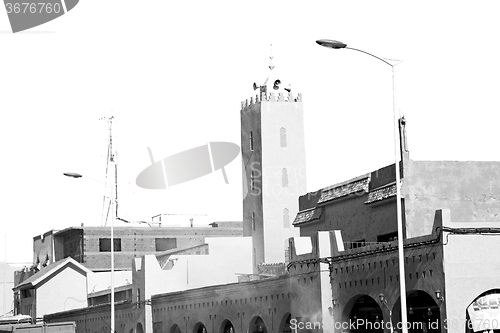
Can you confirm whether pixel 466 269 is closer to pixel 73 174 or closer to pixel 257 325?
pixel 257 325

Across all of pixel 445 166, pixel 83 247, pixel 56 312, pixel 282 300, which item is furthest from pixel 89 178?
pixel 83 247

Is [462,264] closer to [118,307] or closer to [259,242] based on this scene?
[118,307]

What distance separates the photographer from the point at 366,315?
3547 cm

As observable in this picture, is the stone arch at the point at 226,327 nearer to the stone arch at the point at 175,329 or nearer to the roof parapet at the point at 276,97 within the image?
the stone arch at the point at 175,329

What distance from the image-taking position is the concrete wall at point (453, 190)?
38.0 m

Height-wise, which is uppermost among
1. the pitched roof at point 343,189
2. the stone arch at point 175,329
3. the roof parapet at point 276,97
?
the roof parapet at point 276,97

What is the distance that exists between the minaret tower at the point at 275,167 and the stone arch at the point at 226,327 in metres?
22.9

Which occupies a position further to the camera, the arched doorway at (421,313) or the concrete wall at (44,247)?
the concrete wall at (44,247)

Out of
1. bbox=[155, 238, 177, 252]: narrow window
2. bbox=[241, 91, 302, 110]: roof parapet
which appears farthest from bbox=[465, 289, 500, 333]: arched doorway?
bbox=[155, 238, 177, 252]: narrow window

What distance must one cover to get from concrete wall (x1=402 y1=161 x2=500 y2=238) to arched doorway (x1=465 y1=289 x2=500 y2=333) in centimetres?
743

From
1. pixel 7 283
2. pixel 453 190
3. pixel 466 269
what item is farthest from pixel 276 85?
pixel 7 283

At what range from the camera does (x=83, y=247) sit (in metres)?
90.9

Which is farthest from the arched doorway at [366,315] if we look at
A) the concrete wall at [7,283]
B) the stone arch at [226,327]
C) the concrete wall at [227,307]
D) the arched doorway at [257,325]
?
the concrete wall at [7,283]

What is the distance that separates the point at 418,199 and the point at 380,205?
246 centimetres
